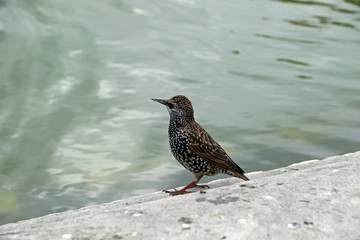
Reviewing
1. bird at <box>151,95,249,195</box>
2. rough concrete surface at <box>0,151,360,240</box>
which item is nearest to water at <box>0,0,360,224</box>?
→ bird at <box>151,95,249,195</box>

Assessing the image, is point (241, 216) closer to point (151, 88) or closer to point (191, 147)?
point (191, 147)

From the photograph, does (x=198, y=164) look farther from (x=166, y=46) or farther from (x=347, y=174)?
(x=166, y=46)

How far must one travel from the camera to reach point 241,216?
10.8 ft

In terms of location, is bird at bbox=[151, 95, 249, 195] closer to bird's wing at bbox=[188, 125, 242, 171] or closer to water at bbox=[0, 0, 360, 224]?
bird's wing at bbox=[188, 125, 242, 171]

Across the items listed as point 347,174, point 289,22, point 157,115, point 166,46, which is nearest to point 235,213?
point 347,174

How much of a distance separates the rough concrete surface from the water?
2615mm

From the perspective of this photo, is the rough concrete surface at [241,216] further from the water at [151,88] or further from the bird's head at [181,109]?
the water at [151,88]

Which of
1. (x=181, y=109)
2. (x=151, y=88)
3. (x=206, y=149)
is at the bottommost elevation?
(x=151, y=88)

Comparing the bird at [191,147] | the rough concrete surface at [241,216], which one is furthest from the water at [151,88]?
the rough concrete surface at [241,216]

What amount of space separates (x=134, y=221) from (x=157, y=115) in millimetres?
4928

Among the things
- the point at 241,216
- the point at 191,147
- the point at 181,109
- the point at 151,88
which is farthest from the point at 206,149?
the point at 151,88

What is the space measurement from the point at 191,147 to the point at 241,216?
3.82ft

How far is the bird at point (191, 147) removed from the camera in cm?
438

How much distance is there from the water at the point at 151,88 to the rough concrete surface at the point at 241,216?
8.58ft
